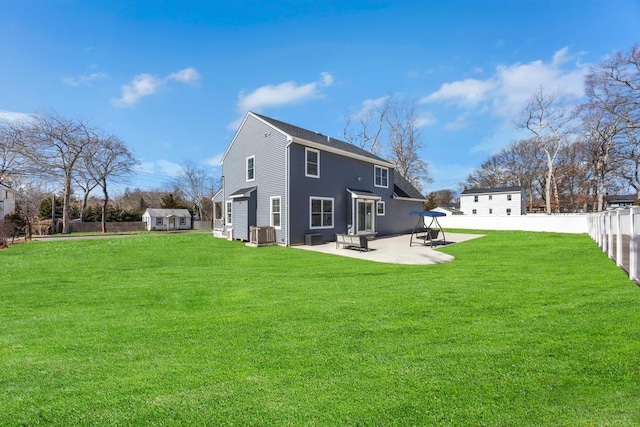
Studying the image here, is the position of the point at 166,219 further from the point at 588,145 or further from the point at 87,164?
the point at 588,145

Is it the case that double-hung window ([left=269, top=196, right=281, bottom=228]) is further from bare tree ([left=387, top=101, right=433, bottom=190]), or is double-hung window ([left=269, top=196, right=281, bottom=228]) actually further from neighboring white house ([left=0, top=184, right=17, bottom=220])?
neighboring white house ([left=0, top=184, right=17, bottom=220])

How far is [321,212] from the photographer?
55.6 ft

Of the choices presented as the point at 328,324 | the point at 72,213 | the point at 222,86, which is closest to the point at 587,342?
the point at 328,324

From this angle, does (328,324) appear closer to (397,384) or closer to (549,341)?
(397,384)

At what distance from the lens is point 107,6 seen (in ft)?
36.5

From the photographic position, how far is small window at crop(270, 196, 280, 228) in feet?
52.2

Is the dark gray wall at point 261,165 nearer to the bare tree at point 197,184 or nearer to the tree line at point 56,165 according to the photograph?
the tree line at point 56,165

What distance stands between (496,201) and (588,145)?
488 inches

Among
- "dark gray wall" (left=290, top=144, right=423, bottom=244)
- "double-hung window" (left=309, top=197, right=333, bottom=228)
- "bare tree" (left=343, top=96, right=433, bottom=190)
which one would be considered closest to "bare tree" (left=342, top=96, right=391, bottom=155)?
"bare tree" (left=343, top=96, right=433, bottom=190)

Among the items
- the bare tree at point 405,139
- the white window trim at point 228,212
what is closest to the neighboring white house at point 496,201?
the bare tree at point 405,139

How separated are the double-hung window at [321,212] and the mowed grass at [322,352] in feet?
31.0

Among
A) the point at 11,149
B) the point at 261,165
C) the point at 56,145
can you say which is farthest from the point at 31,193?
the point at 261,165

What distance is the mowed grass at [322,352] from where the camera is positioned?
2340 mm

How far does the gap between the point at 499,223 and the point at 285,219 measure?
861 inches
